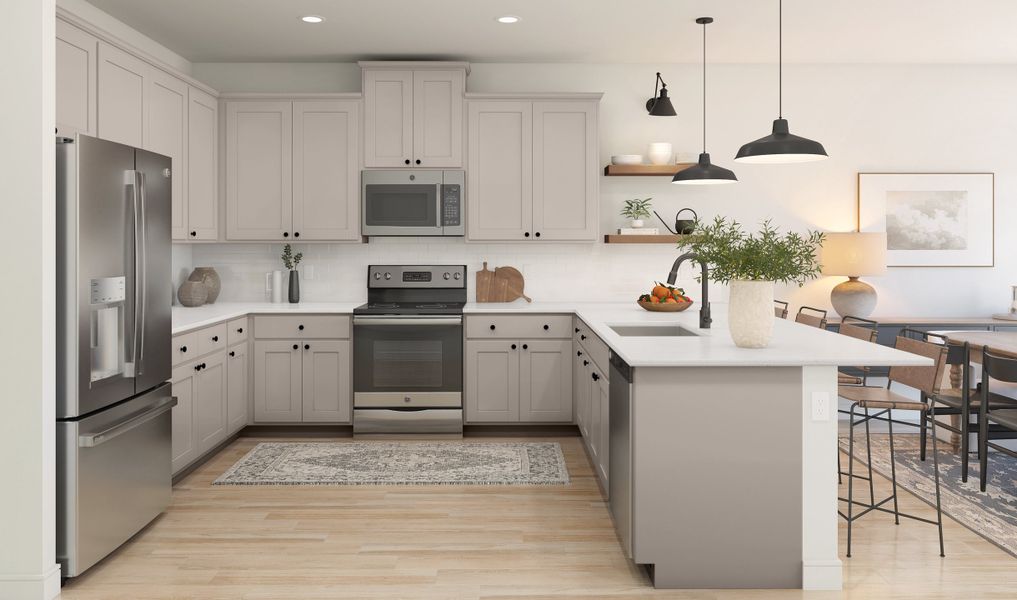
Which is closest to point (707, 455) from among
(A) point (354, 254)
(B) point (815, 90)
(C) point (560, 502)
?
(C) point (560, 502)

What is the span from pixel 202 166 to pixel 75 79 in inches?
60.1

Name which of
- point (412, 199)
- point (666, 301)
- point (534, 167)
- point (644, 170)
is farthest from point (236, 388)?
point (644, 170)

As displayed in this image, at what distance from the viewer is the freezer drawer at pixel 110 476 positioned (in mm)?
2709

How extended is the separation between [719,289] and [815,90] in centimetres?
168

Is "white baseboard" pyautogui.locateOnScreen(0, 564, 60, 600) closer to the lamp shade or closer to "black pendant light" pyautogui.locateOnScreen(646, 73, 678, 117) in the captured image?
"black pendant light" pyautogui.locateOnScreen(646, 73, 678, 117)

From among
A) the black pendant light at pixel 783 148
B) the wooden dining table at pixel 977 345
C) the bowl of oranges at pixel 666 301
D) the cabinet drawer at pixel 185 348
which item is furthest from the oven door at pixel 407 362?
the wooden dining table at pixel 977 345

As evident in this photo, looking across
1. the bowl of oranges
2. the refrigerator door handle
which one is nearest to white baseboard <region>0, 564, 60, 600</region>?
the refrigerator door handle

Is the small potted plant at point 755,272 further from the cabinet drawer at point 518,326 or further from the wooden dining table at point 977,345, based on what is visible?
the cabinet drawer at point 518,326

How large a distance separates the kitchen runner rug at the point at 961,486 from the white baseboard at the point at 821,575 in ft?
2.31

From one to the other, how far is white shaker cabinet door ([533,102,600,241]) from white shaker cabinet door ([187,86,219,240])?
2265 millimetres

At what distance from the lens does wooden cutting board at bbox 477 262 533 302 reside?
5.52 m

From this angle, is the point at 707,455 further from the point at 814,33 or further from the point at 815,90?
the point at 815,90

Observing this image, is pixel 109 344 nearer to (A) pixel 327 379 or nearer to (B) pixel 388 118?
(A) pixel 327 379

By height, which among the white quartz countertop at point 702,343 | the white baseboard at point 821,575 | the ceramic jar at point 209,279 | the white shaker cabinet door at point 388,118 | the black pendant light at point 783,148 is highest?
the white shaker cabinet door at point 388,118
